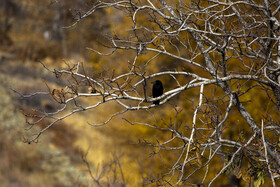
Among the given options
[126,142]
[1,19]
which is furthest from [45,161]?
[1,19]

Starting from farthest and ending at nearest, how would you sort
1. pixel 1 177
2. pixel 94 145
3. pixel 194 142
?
pixel 94 145, pixel 1 177, pixel 194 142

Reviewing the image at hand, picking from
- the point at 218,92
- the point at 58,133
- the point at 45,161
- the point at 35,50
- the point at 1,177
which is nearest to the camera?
the point at 218,92

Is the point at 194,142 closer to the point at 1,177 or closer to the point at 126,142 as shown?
the point at 126,142

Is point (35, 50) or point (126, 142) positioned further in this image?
point (35, 50)

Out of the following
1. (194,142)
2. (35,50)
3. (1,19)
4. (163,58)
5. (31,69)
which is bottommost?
(194,142)

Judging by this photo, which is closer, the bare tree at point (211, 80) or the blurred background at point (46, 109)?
the bare tree at point (211, 80)

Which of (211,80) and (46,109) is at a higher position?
(46,109)

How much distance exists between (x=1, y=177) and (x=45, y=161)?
3.69 m

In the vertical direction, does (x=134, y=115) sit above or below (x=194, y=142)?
above

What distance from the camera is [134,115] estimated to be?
466 inches

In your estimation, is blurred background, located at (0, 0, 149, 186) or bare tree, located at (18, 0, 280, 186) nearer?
bare tree, located at (18, 0, 280, 186)

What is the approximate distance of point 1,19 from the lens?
29453 millimetres

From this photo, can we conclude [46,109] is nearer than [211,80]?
No

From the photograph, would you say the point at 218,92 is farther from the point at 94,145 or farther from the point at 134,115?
the point at 94,145
